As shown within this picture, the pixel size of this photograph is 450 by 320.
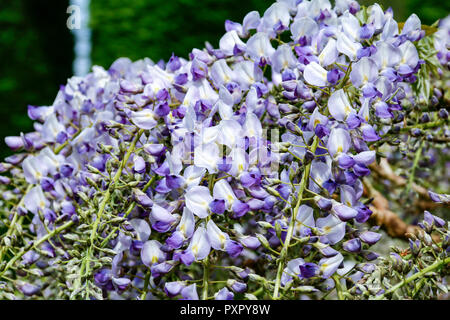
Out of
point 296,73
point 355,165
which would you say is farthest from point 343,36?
point 355,165

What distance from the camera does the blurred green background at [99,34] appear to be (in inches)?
127

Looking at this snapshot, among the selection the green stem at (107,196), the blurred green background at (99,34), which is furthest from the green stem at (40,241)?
the blurred green background at (99,34)

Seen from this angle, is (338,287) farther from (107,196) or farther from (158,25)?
(158,25)

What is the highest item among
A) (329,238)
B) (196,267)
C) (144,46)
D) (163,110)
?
(144,46)

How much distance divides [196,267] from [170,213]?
1.62 feet

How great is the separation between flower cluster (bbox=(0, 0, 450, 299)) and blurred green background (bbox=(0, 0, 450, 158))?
1671mm

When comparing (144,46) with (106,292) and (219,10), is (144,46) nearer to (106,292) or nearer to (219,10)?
(219,10)

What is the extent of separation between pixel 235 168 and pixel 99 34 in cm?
477

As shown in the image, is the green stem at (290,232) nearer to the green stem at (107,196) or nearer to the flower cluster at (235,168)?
the flower cluster at (235,168)

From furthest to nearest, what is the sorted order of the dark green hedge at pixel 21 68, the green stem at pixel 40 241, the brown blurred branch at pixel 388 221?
the dark green hedge at pixel 21 68
the brown blurred branch at pixel 388 221
the green stem at pixel 40 241

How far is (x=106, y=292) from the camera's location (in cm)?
111

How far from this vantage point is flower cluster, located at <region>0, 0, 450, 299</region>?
917mm

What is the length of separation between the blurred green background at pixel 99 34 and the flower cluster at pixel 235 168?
167 cm

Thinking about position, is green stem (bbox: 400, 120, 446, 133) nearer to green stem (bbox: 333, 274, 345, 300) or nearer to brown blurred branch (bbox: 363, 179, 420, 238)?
brown blurred branch (bbox: 363, 179, 420, 238)
